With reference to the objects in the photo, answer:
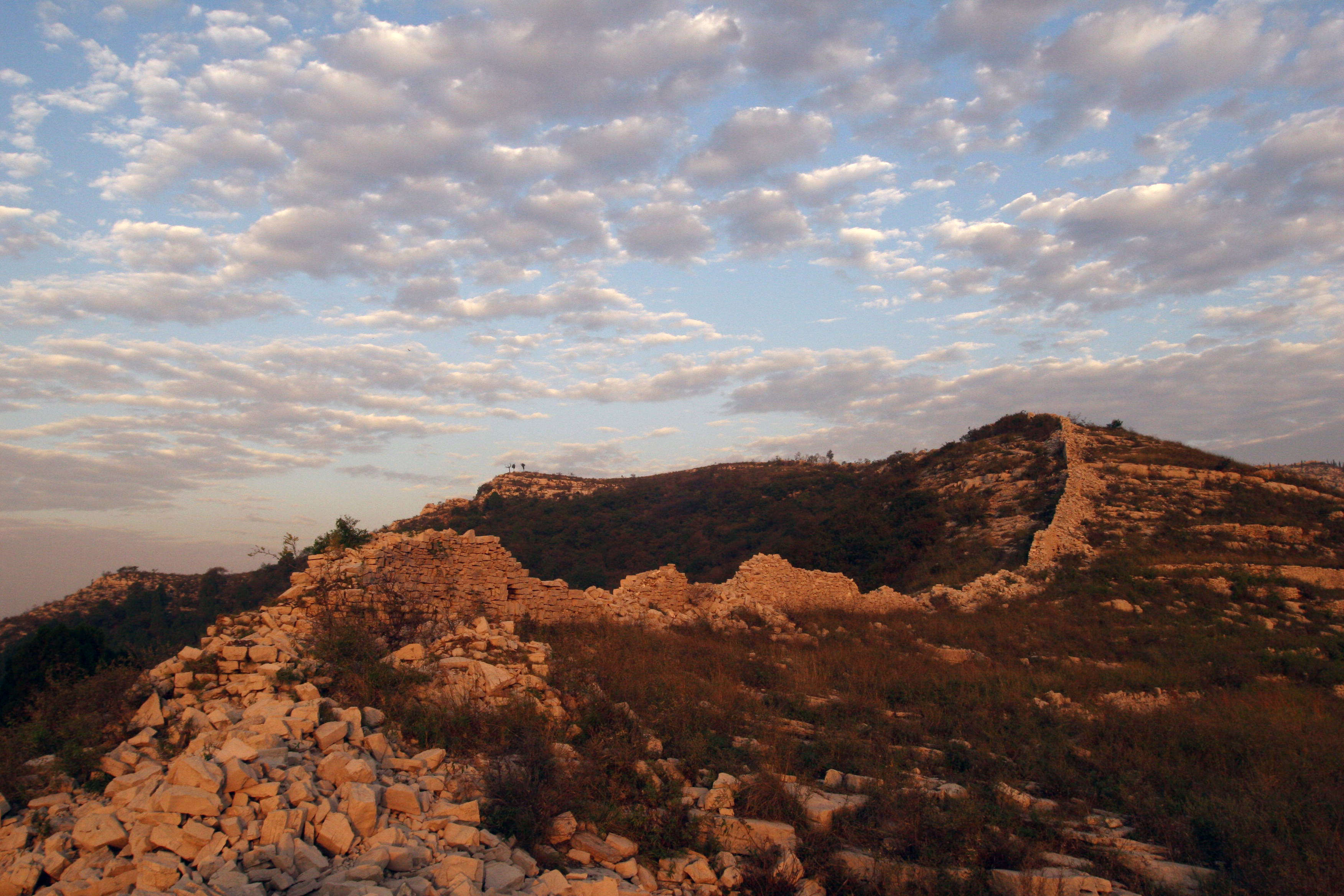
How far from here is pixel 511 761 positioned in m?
5.62

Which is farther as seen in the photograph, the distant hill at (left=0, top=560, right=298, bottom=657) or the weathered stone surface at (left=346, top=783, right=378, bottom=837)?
the distant hill at (left=0, top=560, right=298, bottom=657)

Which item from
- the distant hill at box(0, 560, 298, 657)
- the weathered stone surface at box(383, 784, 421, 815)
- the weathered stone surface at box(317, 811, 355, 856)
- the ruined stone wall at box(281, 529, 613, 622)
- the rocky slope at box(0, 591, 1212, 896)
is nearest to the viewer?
the rocky slope at box(0, 591, 1212, 896)

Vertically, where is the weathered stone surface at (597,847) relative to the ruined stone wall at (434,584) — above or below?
below

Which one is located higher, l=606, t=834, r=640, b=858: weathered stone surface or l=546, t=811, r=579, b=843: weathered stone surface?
l=546, t=811, r=579, b=843: weathered stone surface

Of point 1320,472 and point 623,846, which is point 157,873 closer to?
point 623,846

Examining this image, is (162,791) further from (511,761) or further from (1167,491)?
(1167,491)

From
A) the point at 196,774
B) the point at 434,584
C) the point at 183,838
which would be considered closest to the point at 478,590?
the point at 434,584

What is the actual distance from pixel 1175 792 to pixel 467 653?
7.42m

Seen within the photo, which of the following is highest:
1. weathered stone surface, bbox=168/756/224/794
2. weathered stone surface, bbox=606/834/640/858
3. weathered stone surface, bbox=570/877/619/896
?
weathered stone surface, bbox=168/756/224/794

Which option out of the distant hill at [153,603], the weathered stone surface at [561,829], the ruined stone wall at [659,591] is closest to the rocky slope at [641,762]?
the weathered stone surface at [561,829]

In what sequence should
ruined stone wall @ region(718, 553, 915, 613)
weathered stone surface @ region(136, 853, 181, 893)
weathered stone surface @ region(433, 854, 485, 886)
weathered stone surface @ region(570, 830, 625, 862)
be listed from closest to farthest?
1. weathered stone surface @ region(136, 853, 181, 893)
2. weathered stone surface @ region(433, 854, 485, 886)
3. weathered stone surface @ region(570, 830, 625, 862)
4. ruined stone wall @ region(718, 553, 915, 613)

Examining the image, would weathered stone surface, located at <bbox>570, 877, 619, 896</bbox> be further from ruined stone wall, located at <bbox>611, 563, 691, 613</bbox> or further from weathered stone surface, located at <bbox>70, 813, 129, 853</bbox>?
ruined stone wall, located at <bbox>611, 563, 691, 613</bbox>

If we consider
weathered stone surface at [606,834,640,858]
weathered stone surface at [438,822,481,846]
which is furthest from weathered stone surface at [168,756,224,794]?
weathered stone surface at [606,834,640,858]

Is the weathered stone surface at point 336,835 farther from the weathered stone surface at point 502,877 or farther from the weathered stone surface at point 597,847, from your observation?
the weathered stone surface at point 597,847
